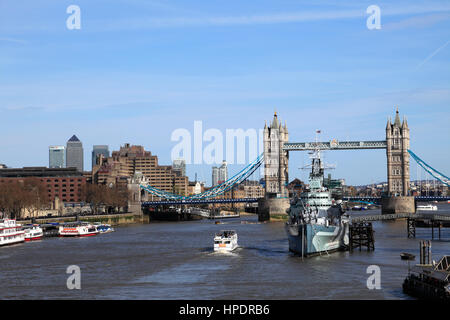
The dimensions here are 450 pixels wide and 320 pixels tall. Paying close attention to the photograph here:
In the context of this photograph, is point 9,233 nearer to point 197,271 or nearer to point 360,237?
point 197,271

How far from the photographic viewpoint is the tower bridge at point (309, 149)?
13650 cm

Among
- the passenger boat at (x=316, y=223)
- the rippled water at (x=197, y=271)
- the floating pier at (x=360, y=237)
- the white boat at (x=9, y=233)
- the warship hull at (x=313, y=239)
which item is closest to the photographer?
the rippled water at (x=197, y=271)

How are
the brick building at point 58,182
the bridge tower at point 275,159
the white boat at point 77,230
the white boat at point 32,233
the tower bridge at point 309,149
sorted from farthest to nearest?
the brick building at point 58,182 < the bridge tower at point 275,159 < the tower bridge at point 309,149 < the white boat at point 77,230 < the white boat at point 32,233

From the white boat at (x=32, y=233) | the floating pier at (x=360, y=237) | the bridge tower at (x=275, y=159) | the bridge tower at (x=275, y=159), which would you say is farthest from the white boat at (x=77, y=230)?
the bridge tower at (x=275, y=159)

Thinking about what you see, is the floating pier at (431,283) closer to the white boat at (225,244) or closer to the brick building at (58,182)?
the white boat at (225,244)

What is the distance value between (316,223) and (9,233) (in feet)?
113

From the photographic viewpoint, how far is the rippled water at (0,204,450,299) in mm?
38875

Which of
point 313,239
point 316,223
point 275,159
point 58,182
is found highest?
point 275,159

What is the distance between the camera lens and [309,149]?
14725cm

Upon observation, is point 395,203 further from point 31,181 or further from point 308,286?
point 308,286

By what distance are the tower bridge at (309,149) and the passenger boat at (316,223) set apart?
2747 inches

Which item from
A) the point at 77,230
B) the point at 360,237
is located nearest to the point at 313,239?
the point at 360,237
